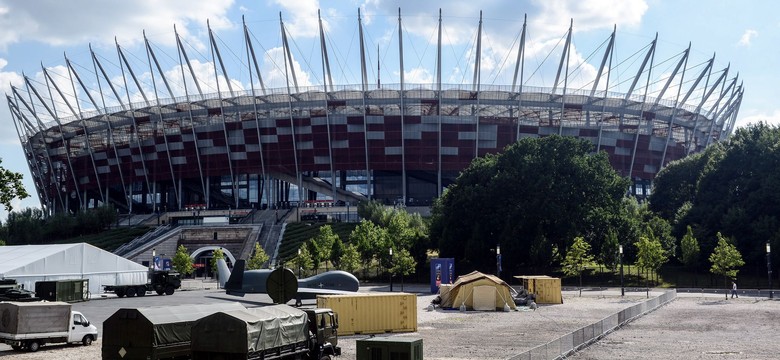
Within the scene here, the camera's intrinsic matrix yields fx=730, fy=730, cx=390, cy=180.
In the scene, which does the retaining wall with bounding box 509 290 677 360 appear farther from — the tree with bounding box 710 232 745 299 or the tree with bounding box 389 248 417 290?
the tree with bounding box 389 248 417 290

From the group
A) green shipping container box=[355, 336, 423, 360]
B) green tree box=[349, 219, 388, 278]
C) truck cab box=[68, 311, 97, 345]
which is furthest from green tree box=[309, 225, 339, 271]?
green shipping container box=[355, 336, 423, 360]

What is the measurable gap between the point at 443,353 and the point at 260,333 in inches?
403

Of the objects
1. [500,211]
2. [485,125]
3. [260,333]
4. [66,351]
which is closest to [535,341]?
[260,333]

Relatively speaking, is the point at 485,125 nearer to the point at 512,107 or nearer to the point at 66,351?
the point at 512,107

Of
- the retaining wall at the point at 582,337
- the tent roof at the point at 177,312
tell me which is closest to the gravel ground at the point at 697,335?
the retaining wall at the point at 582,337

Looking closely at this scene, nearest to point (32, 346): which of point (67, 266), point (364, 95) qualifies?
point (67, 266)

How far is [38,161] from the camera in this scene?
14938 cm

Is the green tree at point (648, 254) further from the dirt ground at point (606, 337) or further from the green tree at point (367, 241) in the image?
the green tree at point (367, 241)

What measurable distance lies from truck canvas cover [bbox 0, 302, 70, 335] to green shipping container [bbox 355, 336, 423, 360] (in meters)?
16.5

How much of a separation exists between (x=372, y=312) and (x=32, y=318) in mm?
14968

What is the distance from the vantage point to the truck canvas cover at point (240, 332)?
812 inches

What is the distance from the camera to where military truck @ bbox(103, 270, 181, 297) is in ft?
206

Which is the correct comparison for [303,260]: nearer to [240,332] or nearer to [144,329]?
[144,329]

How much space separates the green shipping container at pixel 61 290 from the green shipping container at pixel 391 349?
1601 inches
